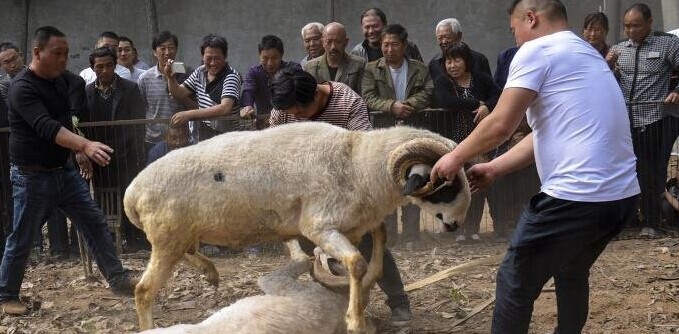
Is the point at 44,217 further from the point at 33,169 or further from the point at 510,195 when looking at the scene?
the point at 510,195

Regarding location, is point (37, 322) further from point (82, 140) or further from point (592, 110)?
point (592, 110)

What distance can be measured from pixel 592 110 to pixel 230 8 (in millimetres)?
15013

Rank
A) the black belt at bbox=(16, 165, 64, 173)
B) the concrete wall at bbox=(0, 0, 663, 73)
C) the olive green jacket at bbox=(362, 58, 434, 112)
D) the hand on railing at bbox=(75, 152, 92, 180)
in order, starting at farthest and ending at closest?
the concrete wall at bbox=(0, 0, 663, 73) < the olive green jacket at bbox=(362, 58, 434, 112) < the hand on railing at bbox=(75, 152, 92, 180) < the black belt at bbox=(16, 165, 64, 173)

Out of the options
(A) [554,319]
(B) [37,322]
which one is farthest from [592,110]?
(B) [37,322]

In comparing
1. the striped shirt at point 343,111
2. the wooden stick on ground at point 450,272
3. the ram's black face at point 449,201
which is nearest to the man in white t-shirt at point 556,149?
the ram's black face at point 449,201

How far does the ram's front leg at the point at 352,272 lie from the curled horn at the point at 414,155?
→ 521 millimetres

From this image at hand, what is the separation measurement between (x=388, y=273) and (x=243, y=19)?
42.9 ft

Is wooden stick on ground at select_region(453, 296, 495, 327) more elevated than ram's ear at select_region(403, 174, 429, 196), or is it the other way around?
ram's ear at select_region(403, 174, 429, 196)

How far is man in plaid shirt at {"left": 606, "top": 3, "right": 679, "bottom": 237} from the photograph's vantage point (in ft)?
28.5

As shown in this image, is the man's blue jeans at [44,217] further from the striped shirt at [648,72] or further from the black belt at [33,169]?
the striped shirt at [648,72]

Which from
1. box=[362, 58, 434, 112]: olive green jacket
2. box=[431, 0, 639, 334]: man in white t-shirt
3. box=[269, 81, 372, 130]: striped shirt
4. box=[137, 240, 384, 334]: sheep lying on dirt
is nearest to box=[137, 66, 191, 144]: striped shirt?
box=[362, 58, 434, 112]: olive green jacket

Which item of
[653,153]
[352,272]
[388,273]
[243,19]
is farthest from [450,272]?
[243,19]

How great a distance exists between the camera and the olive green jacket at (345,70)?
8.44 metres

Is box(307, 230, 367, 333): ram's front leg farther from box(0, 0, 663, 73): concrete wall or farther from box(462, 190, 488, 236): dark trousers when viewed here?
box(0, 0, 663, 73): concrete wall
